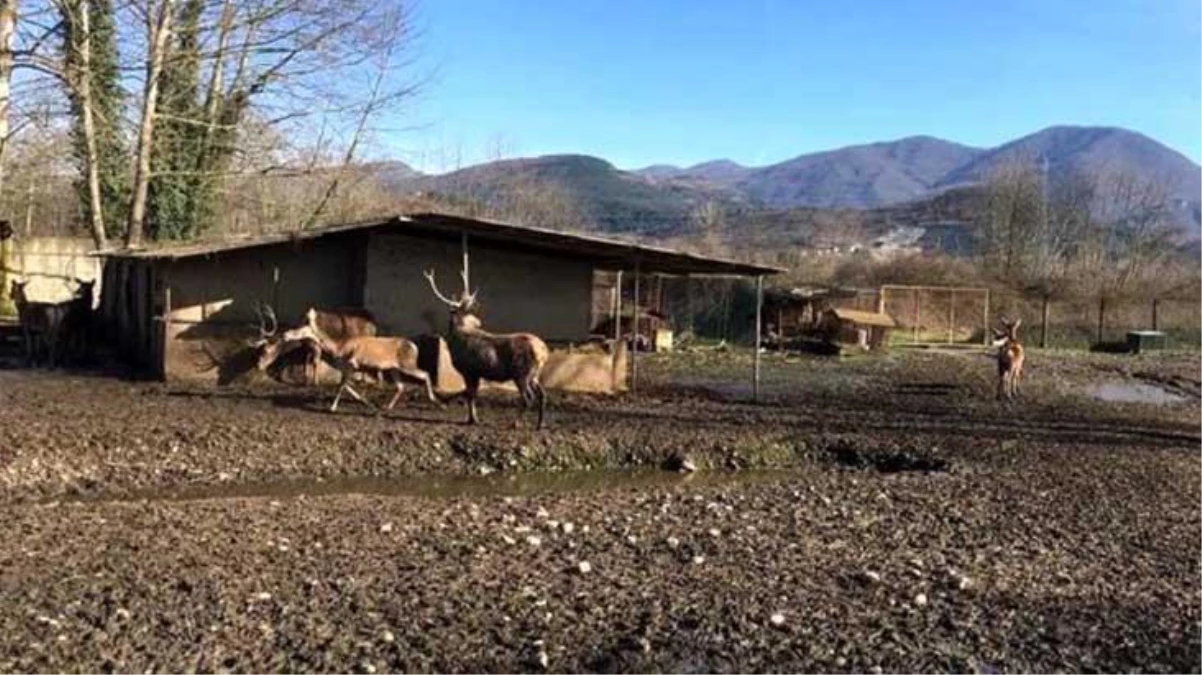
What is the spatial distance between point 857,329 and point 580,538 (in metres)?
26.8

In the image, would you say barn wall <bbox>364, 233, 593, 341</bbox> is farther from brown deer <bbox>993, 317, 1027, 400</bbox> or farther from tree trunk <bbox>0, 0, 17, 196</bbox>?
brown deer <bbox>993, 317, 1027, 400</bbox>

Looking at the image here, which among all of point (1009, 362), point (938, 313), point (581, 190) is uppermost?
point (581, 190)

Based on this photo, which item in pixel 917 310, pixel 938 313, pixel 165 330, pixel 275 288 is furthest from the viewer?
pixel 938 313

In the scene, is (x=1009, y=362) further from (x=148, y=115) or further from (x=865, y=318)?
(x=148, y=115)

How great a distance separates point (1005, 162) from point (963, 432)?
57.5 m

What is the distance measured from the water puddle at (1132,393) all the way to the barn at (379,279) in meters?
8.13

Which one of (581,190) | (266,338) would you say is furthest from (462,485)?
(581,190)

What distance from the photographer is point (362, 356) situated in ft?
55.6

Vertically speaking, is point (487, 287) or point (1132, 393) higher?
point (487, 287)

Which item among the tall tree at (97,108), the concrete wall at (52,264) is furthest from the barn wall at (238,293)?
the concrete wall at (52,264)

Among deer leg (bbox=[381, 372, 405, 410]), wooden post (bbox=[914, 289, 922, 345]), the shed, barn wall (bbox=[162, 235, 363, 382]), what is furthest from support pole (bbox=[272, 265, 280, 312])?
wooden post (bbox=[914, 289, 922, 345])

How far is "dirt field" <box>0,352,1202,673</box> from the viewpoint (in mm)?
6957

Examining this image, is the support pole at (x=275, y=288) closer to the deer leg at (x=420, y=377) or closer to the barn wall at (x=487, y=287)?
the barn wall at (x=487, y=287)

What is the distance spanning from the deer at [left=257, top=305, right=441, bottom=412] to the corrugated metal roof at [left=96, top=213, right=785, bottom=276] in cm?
170
